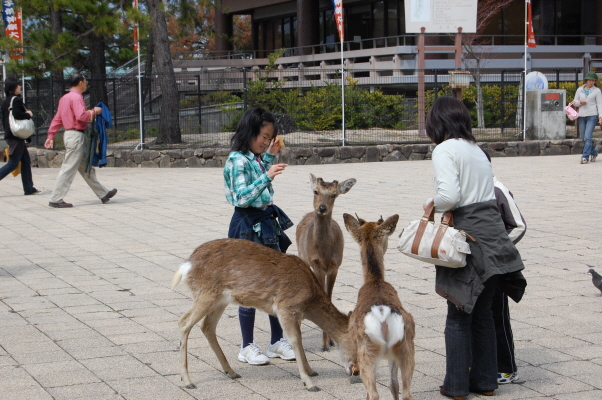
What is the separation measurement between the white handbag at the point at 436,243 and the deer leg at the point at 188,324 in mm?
1315

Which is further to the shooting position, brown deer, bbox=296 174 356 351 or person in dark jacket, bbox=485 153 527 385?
brown deer, bbox=296 174 356 351

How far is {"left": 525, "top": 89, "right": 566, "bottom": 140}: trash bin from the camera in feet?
72.5

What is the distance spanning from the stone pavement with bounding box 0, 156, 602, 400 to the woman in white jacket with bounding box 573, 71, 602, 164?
4.88 metres

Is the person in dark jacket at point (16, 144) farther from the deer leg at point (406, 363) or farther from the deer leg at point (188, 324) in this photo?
the deer leg at point (406, 363)

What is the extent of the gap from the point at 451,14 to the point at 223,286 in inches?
765

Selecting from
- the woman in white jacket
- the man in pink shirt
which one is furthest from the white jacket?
the man in pink shirt

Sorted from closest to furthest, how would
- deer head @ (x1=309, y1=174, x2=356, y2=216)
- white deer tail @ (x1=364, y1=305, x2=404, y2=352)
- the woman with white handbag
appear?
white deer tail @ (x1=364, y1=305, x2=404, y2=352), the woman with white handbag, deer head @ (x1=309, y1=174, x2=356, y2=216)

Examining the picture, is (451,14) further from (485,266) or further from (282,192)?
(485,266)

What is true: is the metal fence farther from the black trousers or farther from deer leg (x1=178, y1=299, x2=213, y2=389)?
the black trousers

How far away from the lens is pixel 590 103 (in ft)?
59.8

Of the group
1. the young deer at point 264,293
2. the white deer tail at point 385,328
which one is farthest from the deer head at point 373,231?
the white deer tail at point 385,328

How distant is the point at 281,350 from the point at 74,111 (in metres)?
8.74

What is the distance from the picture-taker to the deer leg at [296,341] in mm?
4809

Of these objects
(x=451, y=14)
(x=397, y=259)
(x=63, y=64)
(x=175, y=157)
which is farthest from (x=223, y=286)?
(x=451, y=14)
